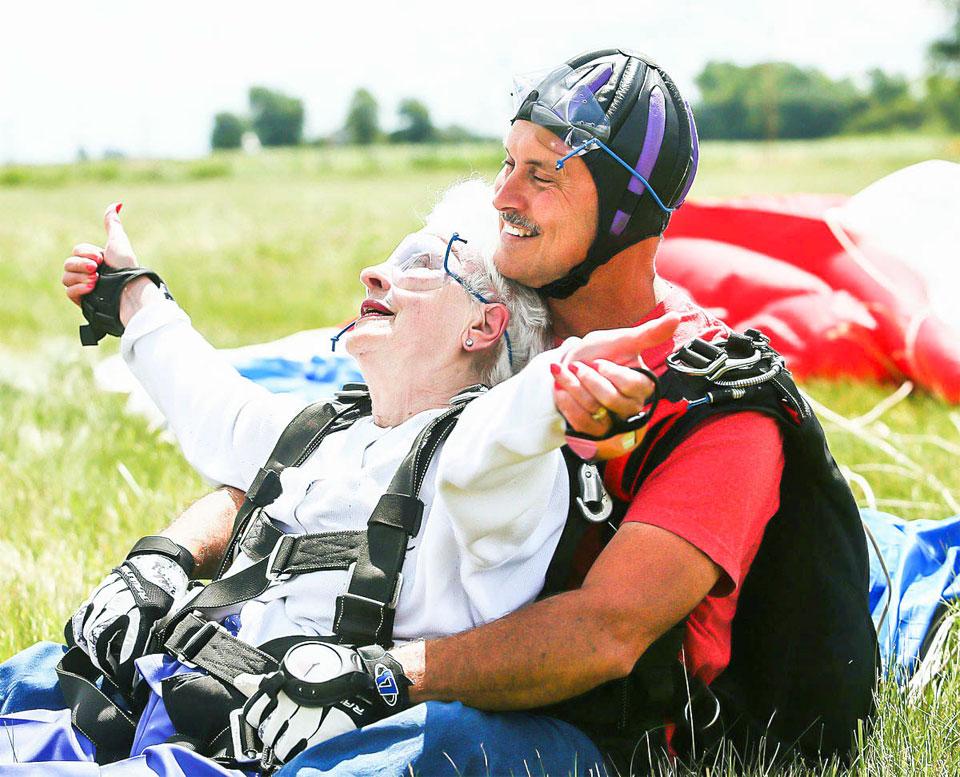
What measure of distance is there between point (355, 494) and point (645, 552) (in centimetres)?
73

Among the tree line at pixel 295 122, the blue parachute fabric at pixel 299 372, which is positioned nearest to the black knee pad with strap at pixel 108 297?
the blue parachute fabric at pixel 299 372

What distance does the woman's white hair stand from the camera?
298 centimetres

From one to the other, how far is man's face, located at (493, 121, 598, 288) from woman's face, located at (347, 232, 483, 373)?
0.64ft

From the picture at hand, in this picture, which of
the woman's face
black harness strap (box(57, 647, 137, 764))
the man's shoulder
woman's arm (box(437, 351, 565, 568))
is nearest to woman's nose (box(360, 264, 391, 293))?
the woman's face

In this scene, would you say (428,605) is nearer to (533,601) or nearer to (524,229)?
(533,601)

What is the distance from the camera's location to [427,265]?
2.97m

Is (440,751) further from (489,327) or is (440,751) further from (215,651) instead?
(489,327)

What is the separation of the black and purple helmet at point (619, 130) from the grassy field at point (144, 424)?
2.23 feet

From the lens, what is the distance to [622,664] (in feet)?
7.73

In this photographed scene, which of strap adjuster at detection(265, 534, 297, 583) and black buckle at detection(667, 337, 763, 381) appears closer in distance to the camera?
black buckle at detection(667, 337, 763, 381)

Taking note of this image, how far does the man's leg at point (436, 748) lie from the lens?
2.29 meters

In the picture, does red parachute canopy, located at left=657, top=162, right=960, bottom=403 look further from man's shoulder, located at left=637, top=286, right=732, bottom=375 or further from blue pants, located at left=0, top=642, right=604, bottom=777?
blue pants, located at left=0, top=642, right=604, bottom=777

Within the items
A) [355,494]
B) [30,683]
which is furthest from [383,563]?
[30,683]

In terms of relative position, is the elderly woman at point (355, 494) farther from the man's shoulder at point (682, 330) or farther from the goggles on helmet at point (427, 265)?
the man's shoulder at point (682, 330)
